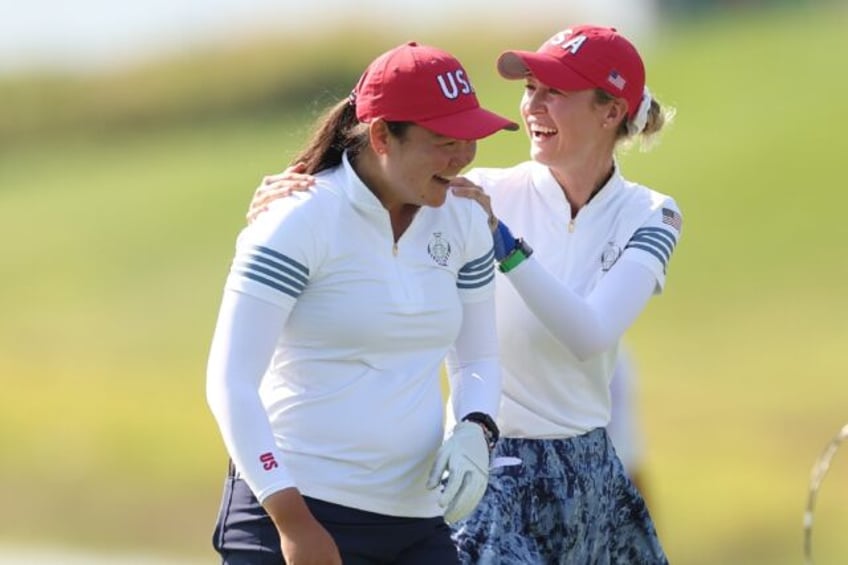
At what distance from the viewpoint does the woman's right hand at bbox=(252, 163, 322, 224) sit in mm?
4230

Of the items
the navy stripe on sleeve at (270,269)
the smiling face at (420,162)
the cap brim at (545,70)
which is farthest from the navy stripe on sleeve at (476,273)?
the cap brim at (545,70)

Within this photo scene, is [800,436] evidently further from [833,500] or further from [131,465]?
[131,465]

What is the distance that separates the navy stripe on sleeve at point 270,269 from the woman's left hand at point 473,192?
0.60m

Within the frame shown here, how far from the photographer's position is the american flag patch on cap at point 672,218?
16.8ft

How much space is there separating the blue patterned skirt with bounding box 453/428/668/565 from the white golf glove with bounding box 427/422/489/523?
→ 0.44 m

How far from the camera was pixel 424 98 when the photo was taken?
4203 mm

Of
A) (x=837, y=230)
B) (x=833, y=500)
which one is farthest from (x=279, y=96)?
(x=833, y=500)

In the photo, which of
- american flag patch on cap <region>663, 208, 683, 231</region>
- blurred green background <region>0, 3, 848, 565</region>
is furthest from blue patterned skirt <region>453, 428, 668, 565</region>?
blurred green background <region>0, 3, 848, 565</region>

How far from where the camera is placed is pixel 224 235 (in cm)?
1511

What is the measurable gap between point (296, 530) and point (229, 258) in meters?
11.0

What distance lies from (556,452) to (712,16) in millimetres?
9771

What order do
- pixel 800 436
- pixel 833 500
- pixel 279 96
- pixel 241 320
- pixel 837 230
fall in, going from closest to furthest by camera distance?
1. pixel 241 320
2. pixel 833 500
3. pixel 800 436
4. pixel 837 230
5. pixel 279 96

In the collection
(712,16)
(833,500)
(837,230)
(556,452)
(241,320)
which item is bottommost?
(833,500)

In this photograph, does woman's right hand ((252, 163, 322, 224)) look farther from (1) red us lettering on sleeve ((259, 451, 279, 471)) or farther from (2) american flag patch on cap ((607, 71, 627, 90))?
(2) american flag patch on cap ((607, 71, 627, 90))
